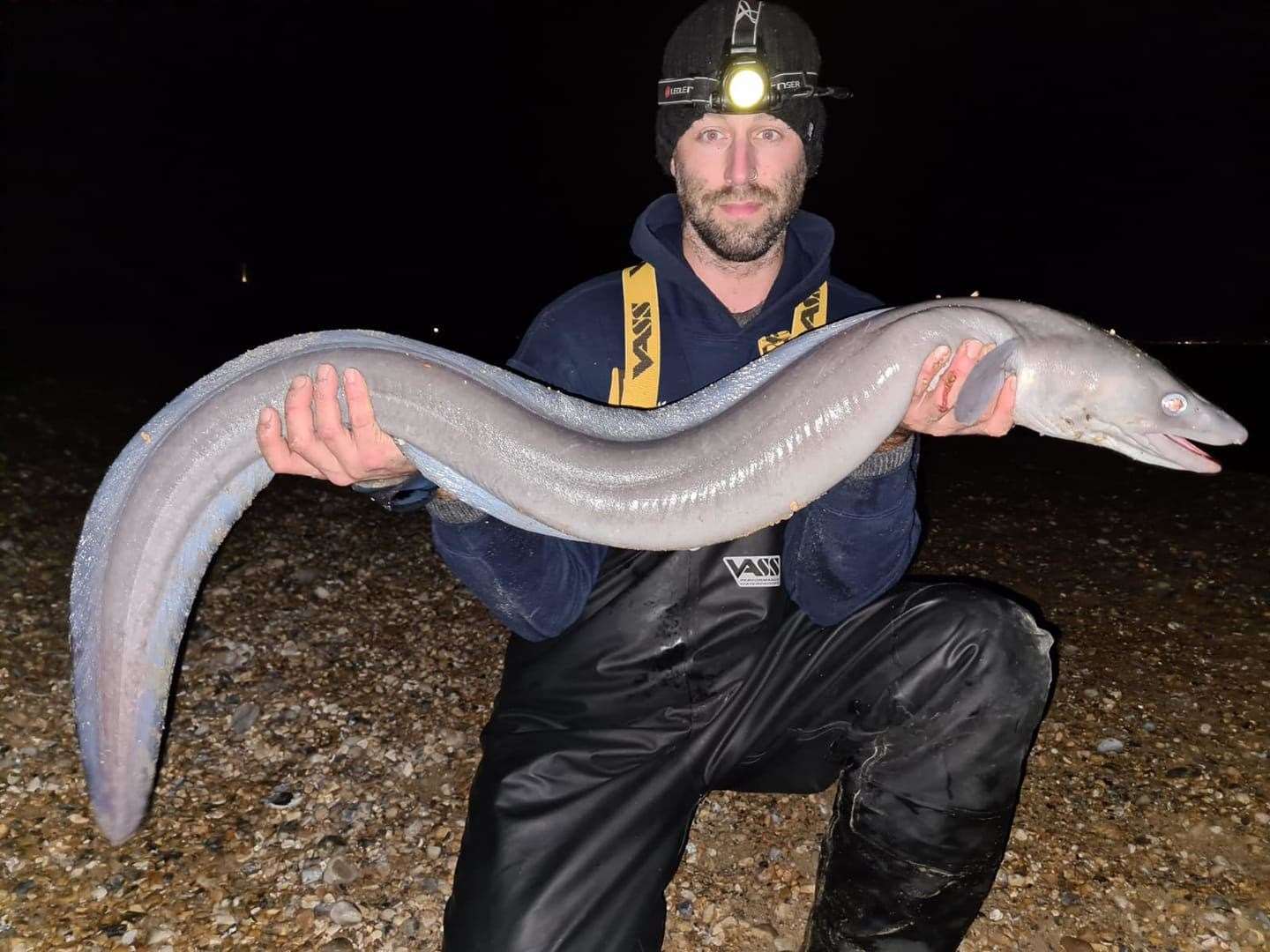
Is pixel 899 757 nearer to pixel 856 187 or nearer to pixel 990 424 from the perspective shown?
pixel 990 424

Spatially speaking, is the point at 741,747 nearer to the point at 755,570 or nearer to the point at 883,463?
the point at 755,570

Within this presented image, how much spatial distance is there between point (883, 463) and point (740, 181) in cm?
134

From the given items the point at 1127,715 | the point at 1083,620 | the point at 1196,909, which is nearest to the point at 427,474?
the point at 1196,909

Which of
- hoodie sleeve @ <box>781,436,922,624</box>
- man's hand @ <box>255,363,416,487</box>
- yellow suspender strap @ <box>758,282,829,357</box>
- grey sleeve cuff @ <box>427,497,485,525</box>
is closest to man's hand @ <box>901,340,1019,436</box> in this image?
hoodie sleeve @ <box>781,436,922,624</box>

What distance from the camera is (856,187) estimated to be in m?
47.6

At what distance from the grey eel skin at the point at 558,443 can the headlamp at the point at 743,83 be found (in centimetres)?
123

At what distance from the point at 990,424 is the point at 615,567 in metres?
1.33

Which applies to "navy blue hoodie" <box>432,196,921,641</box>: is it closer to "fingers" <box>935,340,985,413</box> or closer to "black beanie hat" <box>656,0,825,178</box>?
"fingers" <box>935,340,985,413</box>

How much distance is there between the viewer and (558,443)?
7.57ft

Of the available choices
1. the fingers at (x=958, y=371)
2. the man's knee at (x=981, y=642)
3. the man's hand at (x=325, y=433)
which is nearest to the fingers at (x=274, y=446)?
the man's hand at (x=325, y=433)

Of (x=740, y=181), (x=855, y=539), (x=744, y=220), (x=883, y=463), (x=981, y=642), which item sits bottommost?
(x=981, y=642)

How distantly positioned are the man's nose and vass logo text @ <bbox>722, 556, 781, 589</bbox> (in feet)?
5.00

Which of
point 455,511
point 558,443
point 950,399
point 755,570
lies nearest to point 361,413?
point 455,511

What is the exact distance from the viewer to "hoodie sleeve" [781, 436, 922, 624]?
8.44ft
